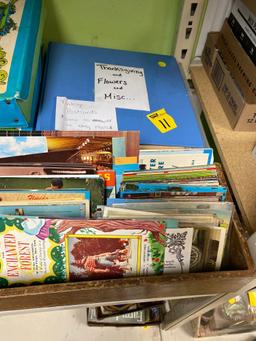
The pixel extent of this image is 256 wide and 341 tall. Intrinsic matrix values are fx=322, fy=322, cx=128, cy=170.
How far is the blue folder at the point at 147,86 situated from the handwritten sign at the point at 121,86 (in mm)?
17

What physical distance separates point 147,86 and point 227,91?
0.24m

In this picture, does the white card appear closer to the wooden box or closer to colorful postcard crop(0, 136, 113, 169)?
the wooden box

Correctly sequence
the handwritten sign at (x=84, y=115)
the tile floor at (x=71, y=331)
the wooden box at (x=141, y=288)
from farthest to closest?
the tile floor at (x=71, y=331)
the handwritten sign at (x=84, y=115)
the wooden box at (x=141, y=288)

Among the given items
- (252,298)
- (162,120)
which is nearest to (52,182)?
(162,120)

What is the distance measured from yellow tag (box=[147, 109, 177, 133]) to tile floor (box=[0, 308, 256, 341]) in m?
0.83

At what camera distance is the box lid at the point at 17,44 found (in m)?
0.69

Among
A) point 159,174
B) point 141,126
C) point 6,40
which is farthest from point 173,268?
point 6,40

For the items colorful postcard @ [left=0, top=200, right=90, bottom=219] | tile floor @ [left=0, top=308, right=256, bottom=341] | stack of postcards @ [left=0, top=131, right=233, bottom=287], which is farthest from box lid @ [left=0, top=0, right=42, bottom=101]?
tile floor @ [left=0, top=308, right=256, bottom=341]

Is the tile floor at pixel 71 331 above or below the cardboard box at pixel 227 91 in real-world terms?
below

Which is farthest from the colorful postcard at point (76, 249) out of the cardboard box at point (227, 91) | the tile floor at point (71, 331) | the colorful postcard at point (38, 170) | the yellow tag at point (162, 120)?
the tile floor at point (71, 331)

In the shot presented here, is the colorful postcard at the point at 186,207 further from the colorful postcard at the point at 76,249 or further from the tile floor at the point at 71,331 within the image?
the tile floor at the point at 71,331

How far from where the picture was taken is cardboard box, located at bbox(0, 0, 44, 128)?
0.69 m

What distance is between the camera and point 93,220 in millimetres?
609

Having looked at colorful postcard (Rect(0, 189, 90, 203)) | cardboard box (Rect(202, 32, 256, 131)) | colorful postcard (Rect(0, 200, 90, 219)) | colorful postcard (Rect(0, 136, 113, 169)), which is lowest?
colorful postcard (Rect(0, 200, 90, 219))
